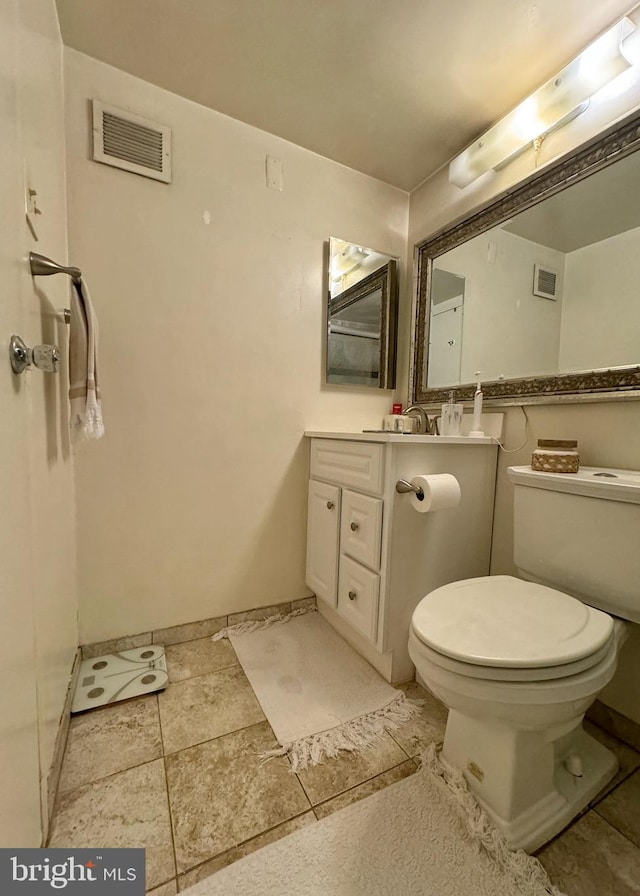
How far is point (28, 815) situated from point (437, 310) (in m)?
1.95

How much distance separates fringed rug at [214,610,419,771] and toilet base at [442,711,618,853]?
0.82 ft

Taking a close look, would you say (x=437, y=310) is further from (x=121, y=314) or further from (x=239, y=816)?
(x=239, y=816)

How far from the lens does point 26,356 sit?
1.87 feet

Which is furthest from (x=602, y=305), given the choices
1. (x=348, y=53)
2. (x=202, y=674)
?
(x=202, y=674)

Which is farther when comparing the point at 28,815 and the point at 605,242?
the point at 605,242

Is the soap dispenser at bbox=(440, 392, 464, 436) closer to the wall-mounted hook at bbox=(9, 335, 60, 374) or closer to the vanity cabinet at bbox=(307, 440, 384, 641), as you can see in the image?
the vanity cabinet at bbox=(307, 440, 384, 641)

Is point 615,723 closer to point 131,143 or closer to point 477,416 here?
point 477,416

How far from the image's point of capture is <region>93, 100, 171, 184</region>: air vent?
1176 millimetres

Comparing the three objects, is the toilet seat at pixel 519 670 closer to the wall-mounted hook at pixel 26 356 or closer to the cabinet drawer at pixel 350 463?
the cabinet drawer at pixel 350 463

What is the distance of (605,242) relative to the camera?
106 centimetres

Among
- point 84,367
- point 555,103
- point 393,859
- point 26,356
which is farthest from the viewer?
point 555,103

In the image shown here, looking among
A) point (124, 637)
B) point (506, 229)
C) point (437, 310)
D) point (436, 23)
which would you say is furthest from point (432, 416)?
point (124, 637)

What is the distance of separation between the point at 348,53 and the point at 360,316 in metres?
0.86

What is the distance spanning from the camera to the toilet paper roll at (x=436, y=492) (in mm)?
1031
